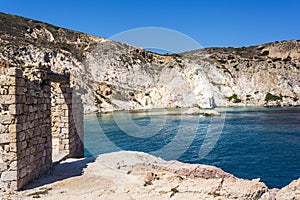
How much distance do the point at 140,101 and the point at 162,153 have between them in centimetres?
6318

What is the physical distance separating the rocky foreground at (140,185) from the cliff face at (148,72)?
65795 millimetres

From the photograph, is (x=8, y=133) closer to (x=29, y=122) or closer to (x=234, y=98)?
(x=29, y=122)

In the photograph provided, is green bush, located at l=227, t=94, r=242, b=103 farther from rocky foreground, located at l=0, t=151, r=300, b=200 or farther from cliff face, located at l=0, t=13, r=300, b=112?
rocky foreground, located at l=0, t=151, r=300, b=200

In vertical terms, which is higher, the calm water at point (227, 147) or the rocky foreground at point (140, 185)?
the rocky foreground at point (140, 185)

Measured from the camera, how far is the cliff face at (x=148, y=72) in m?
86.8

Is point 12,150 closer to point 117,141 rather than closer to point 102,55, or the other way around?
point 117,141

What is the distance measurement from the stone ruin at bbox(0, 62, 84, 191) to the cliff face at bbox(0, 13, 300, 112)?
6287cm

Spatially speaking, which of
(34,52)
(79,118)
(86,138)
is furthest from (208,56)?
(79,118)

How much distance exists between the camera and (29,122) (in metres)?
10.9

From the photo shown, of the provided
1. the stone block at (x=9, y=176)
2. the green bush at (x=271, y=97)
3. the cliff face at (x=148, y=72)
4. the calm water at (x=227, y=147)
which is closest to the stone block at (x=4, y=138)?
the stone block at (x=9, y=176)

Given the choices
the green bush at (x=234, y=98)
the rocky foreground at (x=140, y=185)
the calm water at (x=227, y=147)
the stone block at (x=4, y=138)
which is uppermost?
the green bush at (x=234, y=98)

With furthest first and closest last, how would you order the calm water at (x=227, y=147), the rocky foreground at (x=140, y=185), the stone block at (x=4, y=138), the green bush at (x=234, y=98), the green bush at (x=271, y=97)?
the green bush at (x=234, y=98)
the green bush at (x=271, y=97)
the calm water at (x=227, y=147)
the stone block at (x=4, y=138)
the rocky foreground at (x=140, y=185)

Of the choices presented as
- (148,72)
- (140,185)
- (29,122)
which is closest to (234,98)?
(148,72)

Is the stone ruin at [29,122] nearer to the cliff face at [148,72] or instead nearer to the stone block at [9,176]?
the stone block at [9,176]
